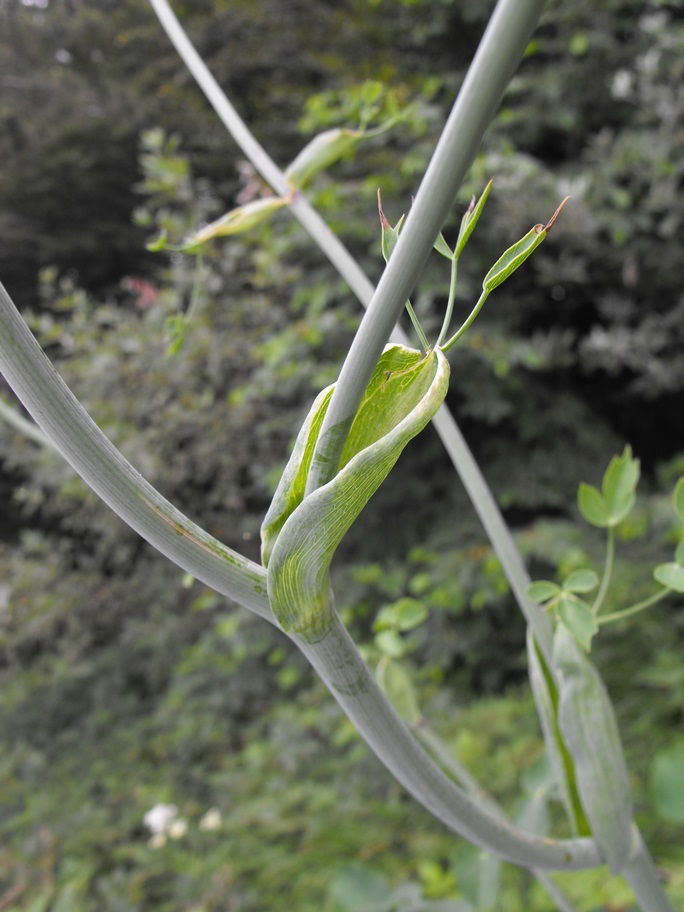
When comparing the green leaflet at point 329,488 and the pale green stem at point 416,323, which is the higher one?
the pale green stem at point 416,323

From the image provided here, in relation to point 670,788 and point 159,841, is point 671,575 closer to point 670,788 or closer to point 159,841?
point 670,788

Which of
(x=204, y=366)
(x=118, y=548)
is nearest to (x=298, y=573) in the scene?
(x=204, y=366)

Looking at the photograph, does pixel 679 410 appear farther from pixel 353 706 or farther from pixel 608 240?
pixel 353 706

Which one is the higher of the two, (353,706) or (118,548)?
(353,706)

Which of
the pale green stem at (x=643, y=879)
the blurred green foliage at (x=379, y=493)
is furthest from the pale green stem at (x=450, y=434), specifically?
the blurred green foliage at (x=379, y=493)

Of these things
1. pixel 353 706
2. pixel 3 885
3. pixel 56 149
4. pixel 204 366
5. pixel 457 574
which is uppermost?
pixel 353 706

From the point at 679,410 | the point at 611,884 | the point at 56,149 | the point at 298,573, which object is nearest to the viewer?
the point at 298,573

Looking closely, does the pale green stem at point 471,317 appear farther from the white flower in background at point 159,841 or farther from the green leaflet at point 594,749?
the white flower in background at point 159,841
